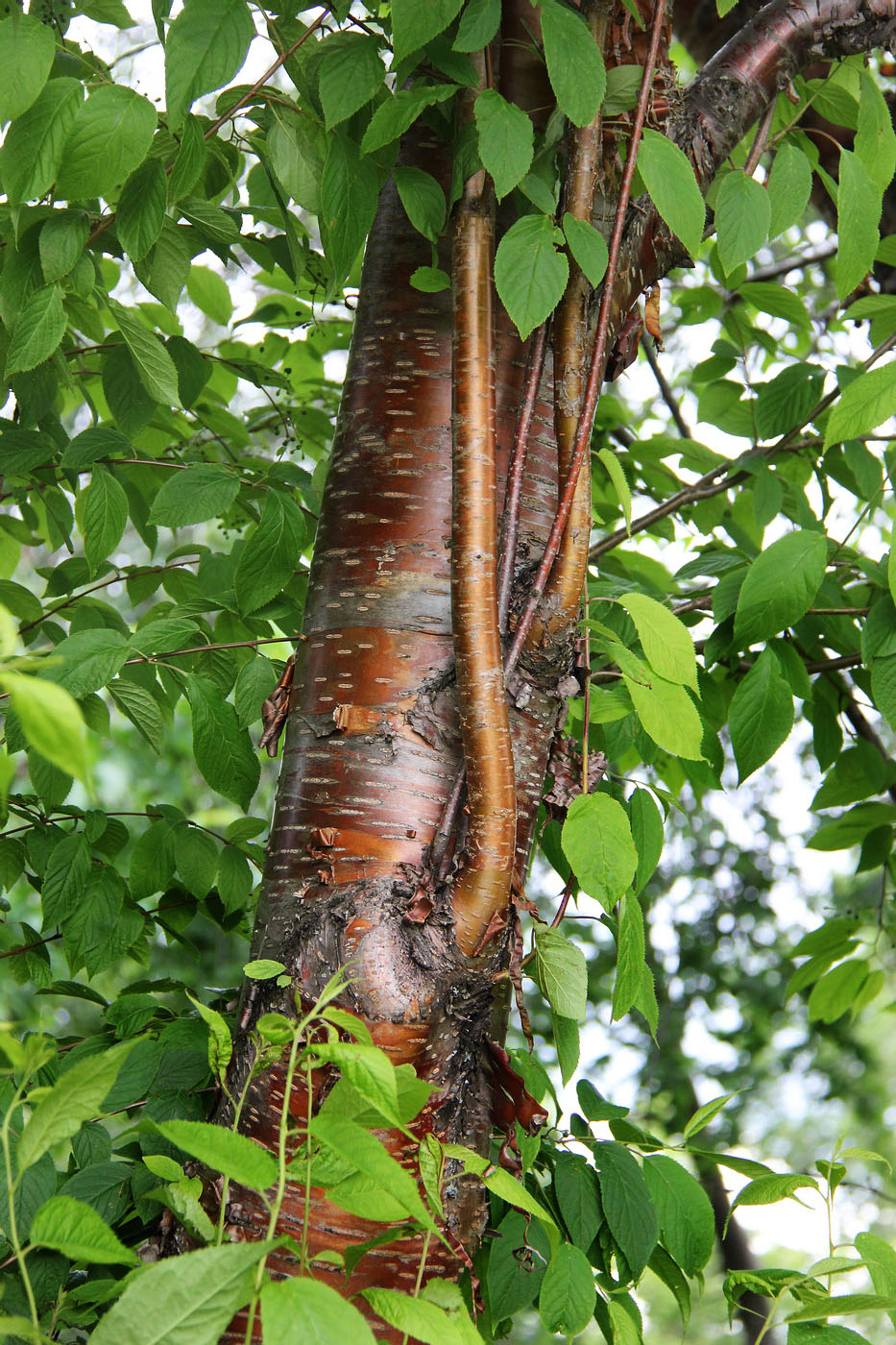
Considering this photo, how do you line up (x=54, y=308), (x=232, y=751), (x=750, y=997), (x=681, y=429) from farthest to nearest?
(x=750, y=997) → (x=681, y=429) → (x=232, y=751) → (x=54, y=308)

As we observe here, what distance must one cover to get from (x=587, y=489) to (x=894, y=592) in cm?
24

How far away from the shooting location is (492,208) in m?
0.65

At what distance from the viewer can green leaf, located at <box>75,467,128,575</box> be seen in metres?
0.79

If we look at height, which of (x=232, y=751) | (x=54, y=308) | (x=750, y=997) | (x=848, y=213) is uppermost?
(x=848, y=213)

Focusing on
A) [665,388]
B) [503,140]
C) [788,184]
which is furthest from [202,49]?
[665,388]

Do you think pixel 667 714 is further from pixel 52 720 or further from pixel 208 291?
pixel 208 291

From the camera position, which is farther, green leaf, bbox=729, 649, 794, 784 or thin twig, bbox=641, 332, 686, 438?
thin twig, bbox=641, 332, 686, 438

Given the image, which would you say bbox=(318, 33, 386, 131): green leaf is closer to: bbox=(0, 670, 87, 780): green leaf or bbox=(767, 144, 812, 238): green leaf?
bbox=(767, 144, 812, 238): green leaf

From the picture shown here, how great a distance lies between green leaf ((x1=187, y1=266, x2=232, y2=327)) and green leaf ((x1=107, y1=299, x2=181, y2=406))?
0.55 meters

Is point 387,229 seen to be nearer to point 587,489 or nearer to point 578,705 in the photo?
point 587,489

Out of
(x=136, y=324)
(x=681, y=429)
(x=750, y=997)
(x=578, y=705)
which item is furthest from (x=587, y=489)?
(x=750, y=997)

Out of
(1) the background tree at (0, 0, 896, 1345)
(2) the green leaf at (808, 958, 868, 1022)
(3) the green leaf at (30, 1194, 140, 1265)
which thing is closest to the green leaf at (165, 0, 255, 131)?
(1) the background tree at (0, 0, 896, 1345)

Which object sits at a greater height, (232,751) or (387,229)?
(387,229)

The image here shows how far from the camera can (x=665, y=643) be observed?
61 cm
